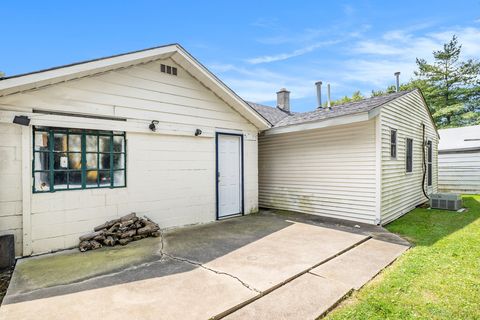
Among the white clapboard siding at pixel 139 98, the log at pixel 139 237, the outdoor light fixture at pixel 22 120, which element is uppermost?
the white clapboard siding at pixel 139 98

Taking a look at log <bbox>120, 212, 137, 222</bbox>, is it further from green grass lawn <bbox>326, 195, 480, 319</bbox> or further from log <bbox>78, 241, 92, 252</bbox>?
green grass lawn <bbox>326, 195, 480, 319</bbox>

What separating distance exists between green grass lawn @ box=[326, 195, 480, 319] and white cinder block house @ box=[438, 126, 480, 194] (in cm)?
891

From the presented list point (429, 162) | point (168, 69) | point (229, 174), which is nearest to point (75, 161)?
point (168, 69)

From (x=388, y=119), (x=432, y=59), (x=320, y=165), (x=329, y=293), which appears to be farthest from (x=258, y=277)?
(x=432, y=59)

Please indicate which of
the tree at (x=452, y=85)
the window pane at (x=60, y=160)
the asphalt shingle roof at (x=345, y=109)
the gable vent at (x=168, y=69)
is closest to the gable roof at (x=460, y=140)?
the asphalt shingle roof at (x=345, y=109)

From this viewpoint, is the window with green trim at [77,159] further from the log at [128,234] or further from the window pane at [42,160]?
the log at [128,234]

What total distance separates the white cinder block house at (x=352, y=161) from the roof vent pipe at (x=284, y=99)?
5562 mm

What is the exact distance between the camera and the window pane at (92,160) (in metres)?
4.75

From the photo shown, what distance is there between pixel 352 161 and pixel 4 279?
7107 millimetres

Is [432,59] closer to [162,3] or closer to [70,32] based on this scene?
[162,3]

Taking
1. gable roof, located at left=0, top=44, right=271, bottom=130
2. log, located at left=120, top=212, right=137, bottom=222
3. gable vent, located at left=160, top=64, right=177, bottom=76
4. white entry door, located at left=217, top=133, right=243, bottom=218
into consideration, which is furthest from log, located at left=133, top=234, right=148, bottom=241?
gable vent, located at left=160, top=64, right=177, bottom=76

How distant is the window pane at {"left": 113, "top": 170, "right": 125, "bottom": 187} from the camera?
5.07 metres

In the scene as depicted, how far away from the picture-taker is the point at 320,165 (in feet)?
23.6

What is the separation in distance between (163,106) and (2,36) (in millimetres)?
12969
